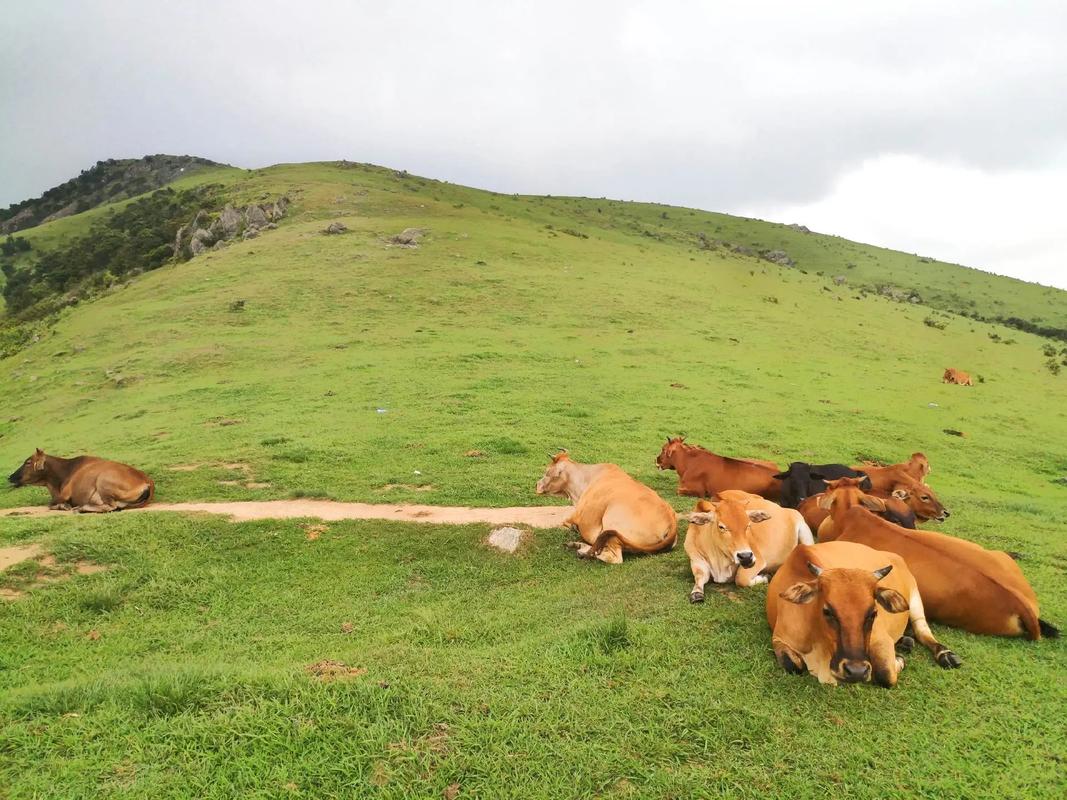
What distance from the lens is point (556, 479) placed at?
11.1 meters

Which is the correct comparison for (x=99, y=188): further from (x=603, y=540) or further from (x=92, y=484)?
(x=603, y=540)

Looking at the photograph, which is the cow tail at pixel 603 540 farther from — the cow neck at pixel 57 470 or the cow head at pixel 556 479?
the cow neck at pixel 57 470

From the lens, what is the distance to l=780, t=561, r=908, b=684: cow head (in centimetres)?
439

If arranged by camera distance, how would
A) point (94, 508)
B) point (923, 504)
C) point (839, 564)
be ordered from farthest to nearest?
point (94, 508) < point (923, 504) < point (839, 564)

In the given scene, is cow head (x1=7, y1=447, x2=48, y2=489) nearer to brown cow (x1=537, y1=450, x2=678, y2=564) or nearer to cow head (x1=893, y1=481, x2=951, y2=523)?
brown cow (x1=537, y1=450, x2=678, y2=564)

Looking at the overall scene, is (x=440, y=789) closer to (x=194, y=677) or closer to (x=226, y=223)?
(x=194, y=677)

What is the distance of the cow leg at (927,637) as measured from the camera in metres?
4.85

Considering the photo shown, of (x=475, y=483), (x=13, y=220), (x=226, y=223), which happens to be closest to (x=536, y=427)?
(x=475, y=483)

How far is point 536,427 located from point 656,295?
20.2 meters

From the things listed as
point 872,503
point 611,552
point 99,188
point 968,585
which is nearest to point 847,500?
point 872,503

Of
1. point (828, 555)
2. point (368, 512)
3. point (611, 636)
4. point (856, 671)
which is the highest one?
point (828, 555)

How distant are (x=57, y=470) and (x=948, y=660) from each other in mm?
14767

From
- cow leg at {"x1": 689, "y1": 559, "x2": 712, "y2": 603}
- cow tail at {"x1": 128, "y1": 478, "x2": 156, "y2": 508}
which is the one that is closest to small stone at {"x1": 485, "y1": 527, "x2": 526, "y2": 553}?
cow leg at {"x1": 689, "y1": 559, "x2": 712, "y2": 603}

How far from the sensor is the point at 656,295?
1363 inches
